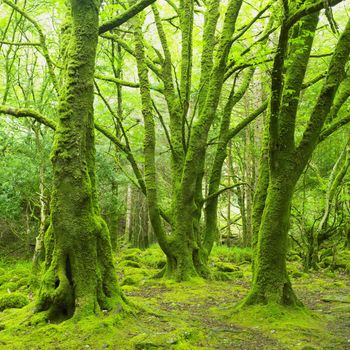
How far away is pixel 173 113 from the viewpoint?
9414 millimetres

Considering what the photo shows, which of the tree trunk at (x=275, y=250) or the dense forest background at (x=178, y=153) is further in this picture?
the tree trunk at (x=275, y=250)

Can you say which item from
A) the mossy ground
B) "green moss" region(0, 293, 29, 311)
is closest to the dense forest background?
the mossy ground

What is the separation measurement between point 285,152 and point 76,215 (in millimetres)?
2981

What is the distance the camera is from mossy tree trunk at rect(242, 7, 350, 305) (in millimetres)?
5070

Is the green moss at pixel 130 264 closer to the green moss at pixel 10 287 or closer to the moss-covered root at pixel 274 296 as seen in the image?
the green moss at pixel 10 287

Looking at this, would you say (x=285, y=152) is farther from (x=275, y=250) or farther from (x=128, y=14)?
(x=128, y=14)

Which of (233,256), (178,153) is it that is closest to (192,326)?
(178,153)

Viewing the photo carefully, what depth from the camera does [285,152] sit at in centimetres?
532

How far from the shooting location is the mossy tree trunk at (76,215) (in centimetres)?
431

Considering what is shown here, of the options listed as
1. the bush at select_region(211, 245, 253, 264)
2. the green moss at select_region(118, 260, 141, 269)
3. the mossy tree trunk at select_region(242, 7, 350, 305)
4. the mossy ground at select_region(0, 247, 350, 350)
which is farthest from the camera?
the bush at select_region(211, 245, 253, 264)

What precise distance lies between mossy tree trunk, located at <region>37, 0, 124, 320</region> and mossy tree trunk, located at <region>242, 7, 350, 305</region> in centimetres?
218

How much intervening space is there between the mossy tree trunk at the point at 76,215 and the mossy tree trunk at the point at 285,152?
218cm

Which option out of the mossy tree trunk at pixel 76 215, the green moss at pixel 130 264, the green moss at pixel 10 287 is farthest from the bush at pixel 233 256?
the mossy tree trunk at pixel 76 215

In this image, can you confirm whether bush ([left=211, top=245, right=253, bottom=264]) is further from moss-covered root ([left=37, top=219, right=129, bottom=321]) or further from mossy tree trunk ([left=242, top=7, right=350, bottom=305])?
moss-covered root ([left=37, top=219, right=129, bottom=321])
